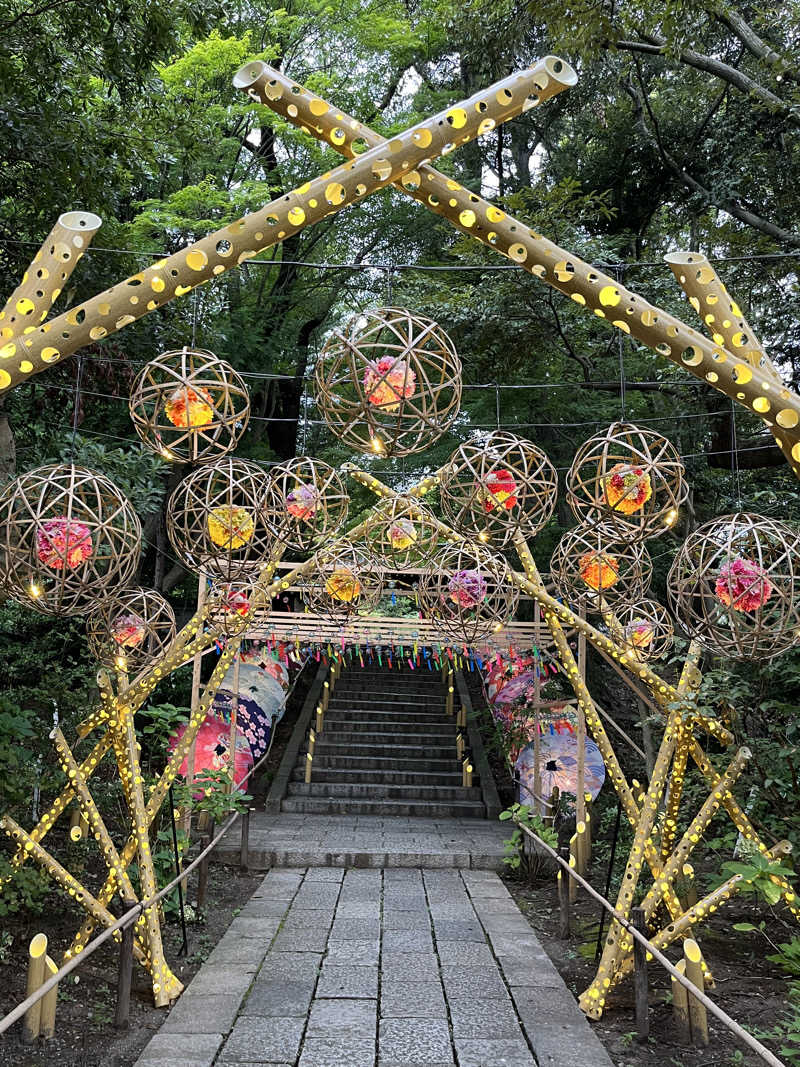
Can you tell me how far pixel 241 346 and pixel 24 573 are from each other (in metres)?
8.11

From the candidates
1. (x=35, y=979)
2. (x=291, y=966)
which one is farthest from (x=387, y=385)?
(x=291, y=966)

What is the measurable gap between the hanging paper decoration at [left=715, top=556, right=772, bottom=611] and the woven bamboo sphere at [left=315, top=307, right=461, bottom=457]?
1.48 m

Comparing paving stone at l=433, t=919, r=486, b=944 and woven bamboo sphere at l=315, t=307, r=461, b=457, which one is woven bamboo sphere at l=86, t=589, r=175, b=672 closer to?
woven bamboo sphere at l=315, t=307, r=461, b=457

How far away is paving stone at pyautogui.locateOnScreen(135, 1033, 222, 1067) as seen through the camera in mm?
3965

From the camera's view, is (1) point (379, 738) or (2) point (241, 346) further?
(1) point (379, 738)

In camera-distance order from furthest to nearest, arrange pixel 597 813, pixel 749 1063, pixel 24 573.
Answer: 1. pixel 597 813
2. pixel 749 1063
3. pixel 24 573

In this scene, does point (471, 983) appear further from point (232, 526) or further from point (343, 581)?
point (232, 526)

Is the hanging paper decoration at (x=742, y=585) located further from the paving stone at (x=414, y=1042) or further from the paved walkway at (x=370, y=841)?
the paved walkway at (x=370, y=841)

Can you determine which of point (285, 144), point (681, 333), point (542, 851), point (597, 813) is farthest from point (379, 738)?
point (681, 333)

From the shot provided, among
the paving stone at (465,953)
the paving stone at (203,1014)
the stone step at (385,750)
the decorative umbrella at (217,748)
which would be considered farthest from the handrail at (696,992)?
the stone step at (385,750)

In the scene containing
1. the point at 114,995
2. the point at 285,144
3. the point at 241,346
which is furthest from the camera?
the point at 285,144

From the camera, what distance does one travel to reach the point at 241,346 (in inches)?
447

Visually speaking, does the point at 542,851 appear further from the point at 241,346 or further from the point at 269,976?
the point at 241,346

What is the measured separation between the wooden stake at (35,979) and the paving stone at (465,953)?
2460 mm
